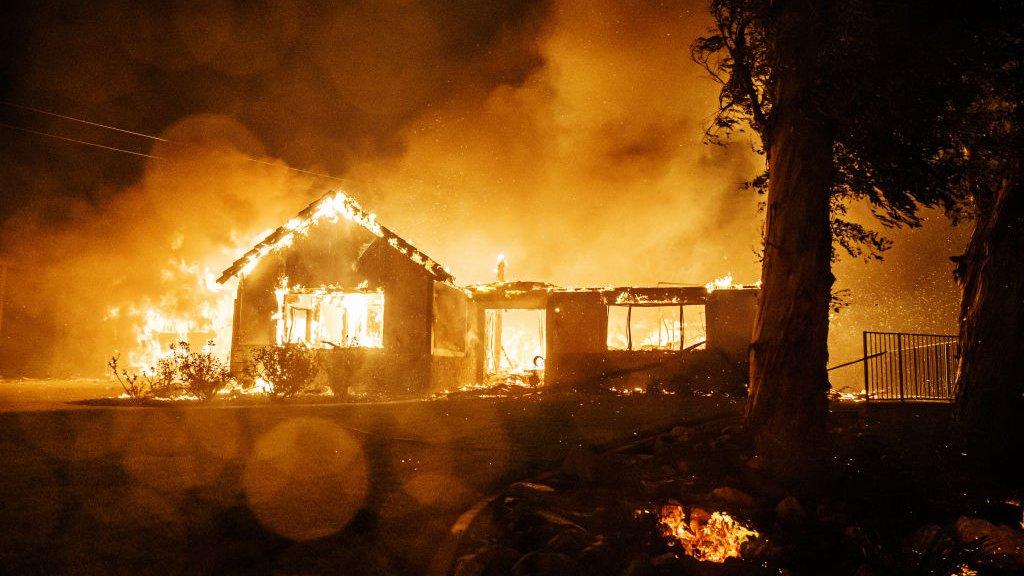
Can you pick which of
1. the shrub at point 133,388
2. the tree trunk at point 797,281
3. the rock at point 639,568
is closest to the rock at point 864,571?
the rock at point 639,568

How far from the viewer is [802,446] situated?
231 inches

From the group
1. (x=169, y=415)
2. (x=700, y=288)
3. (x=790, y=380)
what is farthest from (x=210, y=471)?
(x=700, y=288)

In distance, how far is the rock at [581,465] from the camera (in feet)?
19.4

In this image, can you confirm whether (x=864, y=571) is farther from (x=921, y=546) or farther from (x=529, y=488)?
(x=529, y=488)

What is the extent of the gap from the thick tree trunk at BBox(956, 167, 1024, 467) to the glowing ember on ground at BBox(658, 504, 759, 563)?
4.98m

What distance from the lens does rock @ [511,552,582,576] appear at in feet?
12.0

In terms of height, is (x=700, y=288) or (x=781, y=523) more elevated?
(x=700, y=288)

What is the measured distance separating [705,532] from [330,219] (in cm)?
1563

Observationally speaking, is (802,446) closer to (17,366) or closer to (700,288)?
(700,288)

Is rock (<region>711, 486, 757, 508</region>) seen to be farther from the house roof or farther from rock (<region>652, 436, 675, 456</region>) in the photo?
the house roof

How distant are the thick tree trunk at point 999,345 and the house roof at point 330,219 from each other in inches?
506

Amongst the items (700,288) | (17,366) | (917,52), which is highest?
(917,52)

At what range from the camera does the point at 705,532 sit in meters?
4.84

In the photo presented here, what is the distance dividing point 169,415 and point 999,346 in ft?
40.0
